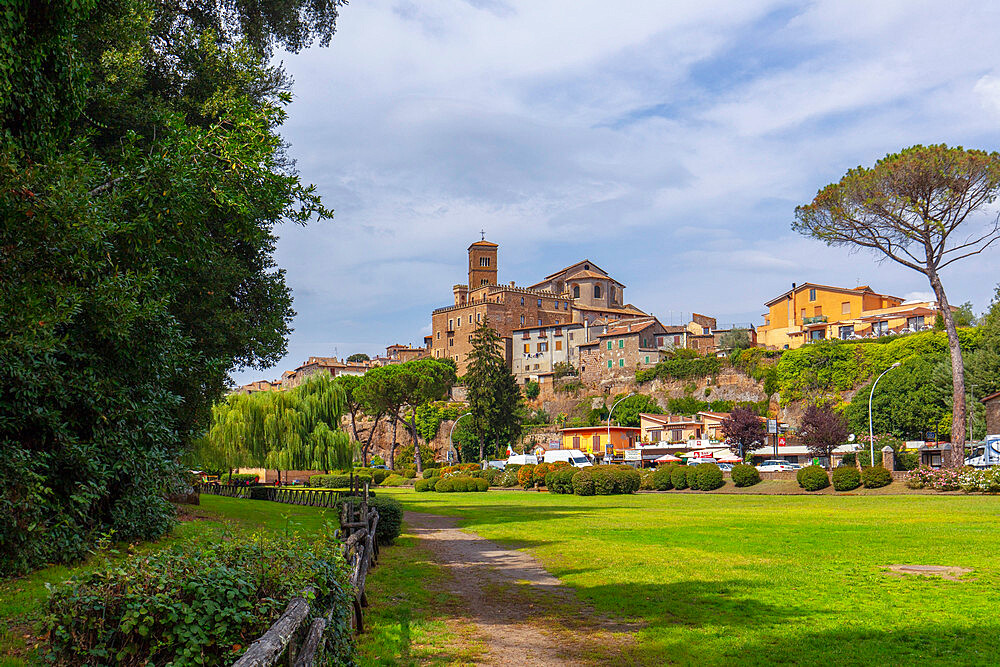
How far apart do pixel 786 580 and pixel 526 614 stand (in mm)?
4740

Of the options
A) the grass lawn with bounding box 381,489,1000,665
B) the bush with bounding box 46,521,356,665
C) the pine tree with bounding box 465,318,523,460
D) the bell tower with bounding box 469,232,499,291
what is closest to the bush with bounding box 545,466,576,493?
the grass lawn with bounding box 381,489,1000,665

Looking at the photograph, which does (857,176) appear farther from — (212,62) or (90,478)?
(90,478)

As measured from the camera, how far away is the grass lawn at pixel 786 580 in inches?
335

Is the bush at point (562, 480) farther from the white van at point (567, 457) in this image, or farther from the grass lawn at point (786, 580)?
the grass lawn at point (786, 580)

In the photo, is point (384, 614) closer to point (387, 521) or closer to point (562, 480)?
point (387, 521)

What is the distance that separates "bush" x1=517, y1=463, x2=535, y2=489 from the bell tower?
306ft

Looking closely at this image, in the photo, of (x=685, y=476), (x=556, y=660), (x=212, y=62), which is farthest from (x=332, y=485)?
(x=556, y=660)

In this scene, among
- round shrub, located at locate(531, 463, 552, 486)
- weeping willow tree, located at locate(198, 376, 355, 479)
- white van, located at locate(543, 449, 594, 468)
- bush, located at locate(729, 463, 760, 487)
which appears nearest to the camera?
bush, located at locate(729, 463, 760, 487)

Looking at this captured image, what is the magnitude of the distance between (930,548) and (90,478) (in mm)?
16047

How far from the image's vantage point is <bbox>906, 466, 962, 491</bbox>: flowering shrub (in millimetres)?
33375

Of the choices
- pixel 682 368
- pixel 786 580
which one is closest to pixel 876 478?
pixel 786 580

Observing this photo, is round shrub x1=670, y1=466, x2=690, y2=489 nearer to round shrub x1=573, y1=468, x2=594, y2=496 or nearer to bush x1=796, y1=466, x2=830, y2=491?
round shrub x1=573, y1=468, x2=594, y2=496

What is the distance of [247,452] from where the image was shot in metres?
43.3

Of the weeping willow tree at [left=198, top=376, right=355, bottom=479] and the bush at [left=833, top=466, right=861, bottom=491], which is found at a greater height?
the weeping willow tree at [left=198, top=376, right=355, bottom=479]
